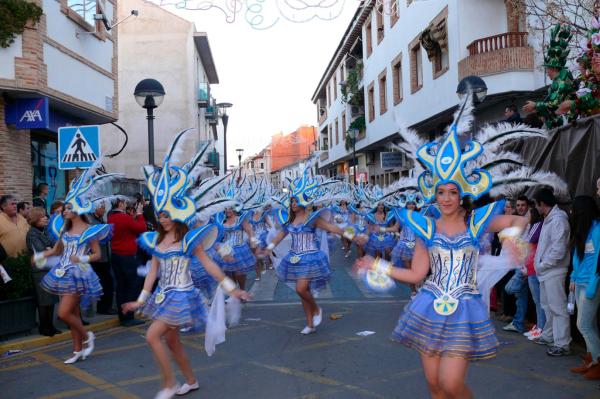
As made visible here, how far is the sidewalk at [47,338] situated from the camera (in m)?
7.39

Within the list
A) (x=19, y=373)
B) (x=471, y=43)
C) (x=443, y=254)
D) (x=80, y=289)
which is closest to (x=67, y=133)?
(x=80, y=289)

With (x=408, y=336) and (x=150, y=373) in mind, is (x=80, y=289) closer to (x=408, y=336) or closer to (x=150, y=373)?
(x=150, y=373)

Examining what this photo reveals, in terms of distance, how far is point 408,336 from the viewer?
3941 millimetres

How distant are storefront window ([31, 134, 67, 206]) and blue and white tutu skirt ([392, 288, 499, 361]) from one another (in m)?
12.3

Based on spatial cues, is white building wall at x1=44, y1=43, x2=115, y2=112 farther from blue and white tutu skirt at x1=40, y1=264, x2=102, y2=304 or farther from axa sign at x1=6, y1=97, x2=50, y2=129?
blue and white tutu skirt at x1=40, y1=264, x2=102, y2=304

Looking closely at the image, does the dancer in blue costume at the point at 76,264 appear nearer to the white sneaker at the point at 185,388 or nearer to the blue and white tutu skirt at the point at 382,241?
the white sneaker at the point at 185,388

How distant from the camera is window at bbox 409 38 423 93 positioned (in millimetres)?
20781

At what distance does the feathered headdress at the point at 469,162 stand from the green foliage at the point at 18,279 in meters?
5.86

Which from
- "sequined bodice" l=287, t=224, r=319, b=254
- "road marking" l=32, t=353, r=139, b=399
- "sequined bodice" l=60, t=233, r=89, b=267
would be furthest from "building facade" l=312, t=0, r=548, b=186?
"sequined bodice" l=60, t=233, r=89, b=267

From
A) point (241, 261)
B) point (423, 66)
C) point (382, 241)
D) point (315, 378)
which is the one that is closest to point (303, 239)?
point (241, 261)

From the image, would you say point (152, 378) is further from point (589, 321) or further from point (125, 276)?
point (589, 321)

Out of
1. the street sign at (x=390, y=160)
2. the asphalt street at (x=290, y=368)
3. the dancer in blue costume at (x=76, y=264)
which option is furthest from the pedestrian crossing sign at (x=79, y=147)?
the street sign at (x=390, y=160)

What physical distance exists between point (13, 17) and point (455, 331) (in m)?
11.2

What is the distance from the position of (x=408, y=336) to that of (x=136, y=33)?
30339 mm
